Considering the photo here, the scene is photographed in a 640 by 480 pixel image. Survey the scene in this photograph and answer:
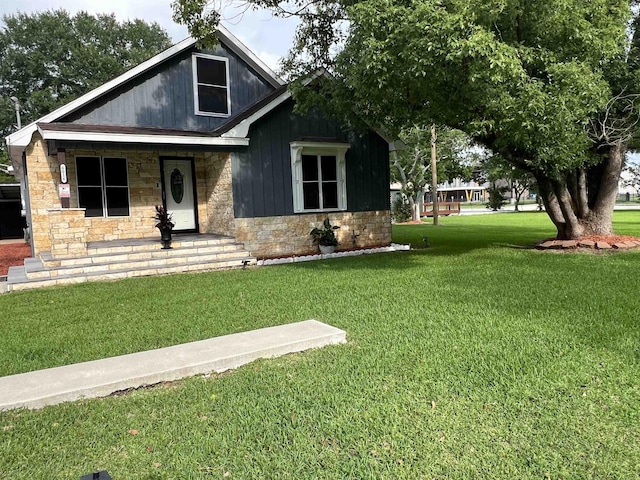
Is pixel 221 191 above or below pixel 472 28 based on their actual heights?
below

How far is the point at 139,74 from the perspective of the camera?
11320 mm

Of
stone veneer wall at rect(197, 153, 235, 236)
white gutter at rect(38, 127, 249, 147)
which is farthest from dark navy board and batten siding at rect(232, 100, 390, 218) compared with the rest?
white gutter at rect(38, 127, 249, 147)

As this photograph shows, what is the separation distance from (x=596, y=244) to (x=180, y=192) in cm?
1077

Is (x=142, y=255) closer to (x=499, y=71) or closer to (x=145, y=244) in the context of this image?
(x=145, y=244)

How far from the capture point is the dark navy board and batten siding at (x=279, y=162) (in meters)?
11.2

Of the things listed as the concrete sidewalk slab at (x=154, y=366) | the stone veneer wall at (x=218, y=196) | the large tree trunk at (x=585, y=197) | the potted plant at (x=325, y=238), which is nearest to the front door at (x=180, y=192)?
the stone veneer wall at (x=218, y=196)

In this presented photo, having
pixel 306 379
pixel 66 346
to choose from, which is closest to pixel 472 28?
pixel 306 379

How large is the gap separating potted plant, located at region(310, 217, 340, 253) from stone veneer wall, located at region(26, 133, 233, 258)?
89.3 inches

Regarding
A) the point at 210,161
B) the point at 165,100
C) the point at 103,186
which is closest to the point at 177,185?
the point at 210,161

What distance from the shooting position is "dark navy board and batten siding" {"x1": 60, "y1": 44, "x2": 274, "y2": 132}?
11117 mm

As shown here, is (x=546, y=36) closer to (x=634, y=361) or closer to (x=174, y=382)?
(x=634, y=361)

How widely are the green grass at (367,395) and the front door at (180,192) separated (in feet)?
19.3

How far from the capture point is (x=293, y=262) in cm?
1105

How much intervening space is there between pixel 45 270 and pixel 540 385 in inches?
344
